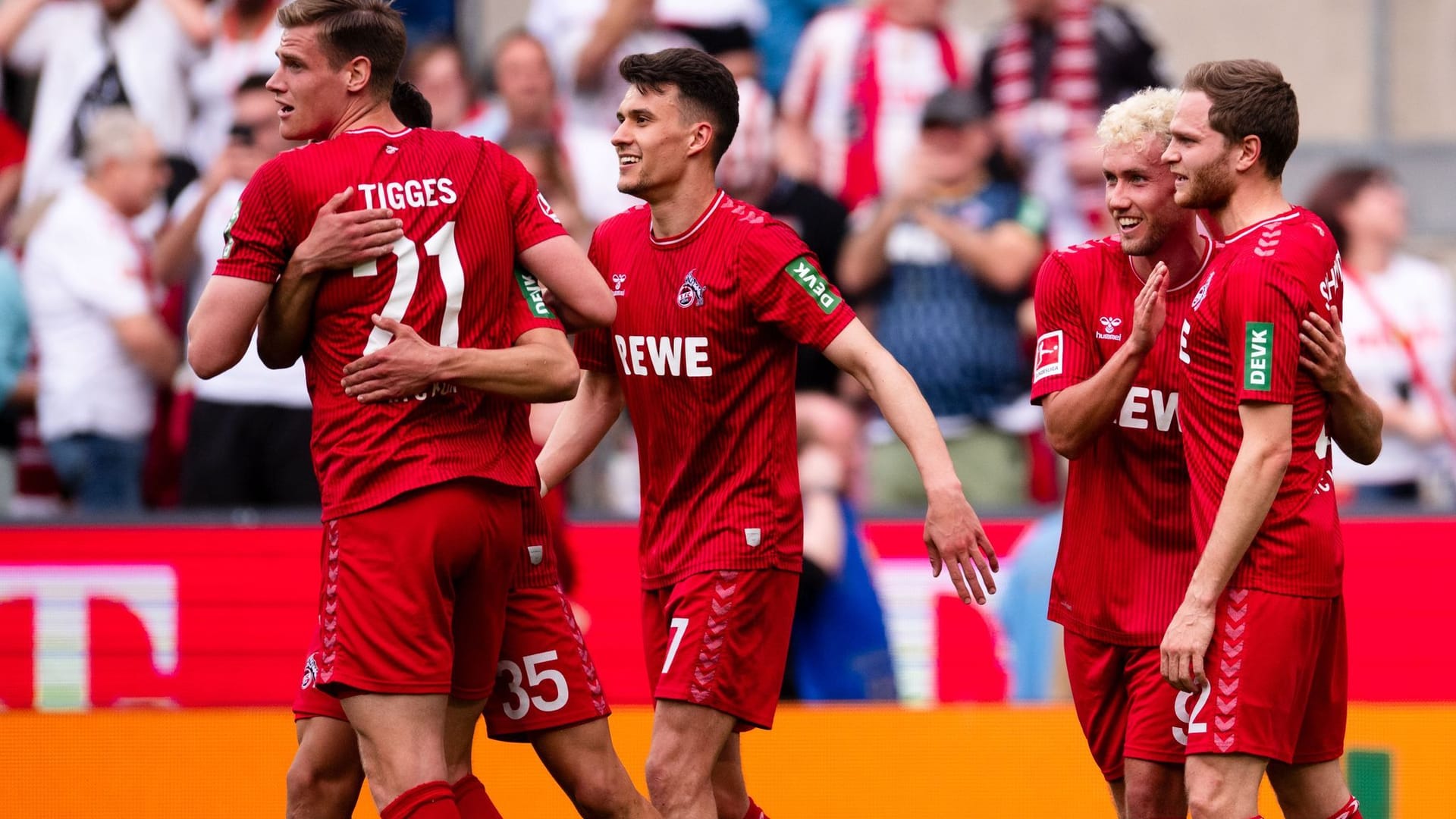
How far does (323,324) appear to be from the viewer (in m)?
4.68

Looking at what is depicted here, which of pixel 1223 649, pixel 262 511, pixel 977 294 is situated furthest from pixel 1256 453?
pixel 262 511

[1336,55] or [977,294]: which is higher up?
[1336,55]

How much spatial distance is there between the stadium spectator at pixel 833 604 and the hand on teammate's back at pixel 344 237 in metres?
3.38

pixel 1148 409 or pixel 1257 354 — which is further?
pixel 1148 409

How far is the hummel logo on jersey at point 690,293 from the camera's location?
17.5 ft

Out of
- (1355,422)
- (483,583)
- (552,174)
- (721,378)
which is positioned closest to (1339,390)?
(1355,422)

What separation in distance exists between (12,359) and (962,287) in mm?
4503

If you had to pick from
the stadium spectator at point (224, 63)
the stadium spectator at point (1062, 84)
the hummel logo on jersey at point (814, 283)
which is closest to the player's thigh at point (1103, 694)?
the hummel logo on jersey at point (814, 283)

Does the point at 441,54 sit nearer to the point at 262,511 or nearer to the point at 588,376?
the point at 262,511

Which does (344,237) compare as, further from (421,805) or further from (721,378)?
(421,805)

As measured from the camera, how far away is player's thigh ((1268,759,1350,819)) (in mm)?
4836

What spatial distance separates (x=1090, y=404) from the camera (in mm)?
5004

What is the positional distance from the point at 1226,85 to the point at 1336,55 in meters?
8.76

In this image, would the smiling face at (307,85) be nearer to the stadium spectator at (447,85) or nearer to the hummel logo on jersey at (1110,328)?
the hummel logo on jersey at (1110,328)
